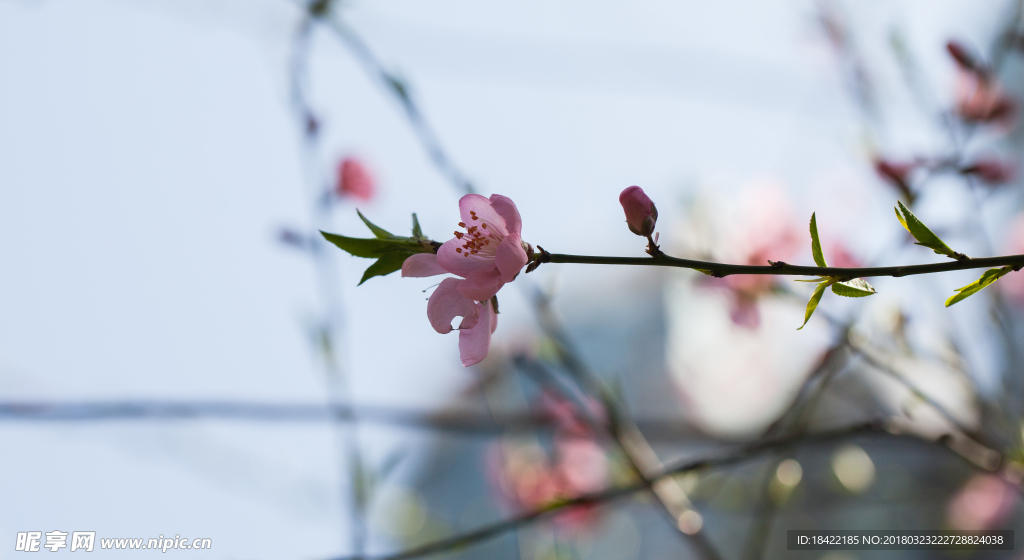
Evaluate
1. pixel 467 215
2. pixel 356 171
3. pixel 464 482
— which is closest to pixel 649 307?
pixel 464 482

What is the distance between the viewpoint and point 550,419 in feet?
4.42

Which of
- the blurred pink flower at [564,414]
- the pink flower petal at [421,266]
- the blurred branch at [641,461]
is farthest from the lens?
the blurred pink flower at [564,414]

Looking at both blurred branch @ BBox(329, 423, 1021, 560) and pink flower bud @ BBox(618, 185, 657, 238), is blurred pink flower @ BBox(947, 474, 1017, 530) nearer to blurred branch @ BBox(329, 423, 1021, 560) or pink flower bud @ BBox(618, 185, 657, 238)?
blurred branch @ BBox(329, 423, 1021, 560)

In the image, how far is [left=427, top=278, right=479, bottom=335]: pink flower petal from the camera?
1.50 feet

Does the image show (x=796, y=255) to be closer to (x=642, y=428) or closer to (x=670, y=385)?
(x=642, y=428)

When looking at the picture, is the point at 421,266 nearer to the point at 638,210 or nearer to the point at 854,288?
the point at 638,210

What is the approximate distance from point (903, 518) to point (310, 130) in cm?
253

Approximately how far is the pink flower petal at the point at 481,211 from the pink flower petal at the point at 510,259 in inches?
1.8

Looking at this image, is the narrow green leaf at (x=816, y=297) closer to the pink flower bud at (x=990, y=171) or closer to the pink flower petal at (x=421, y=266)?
the pink flower petal at (x=421, y=266)

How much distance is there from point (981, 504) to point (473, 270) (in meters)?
2.26

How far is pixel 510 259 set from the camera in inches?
16.2

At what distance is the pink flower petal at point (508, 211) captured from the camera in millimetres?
441

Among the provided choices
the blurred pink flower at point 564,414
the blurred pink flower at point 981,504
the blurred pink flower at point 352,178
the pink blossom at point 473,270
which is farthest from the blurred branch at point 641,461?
the blurred pink flower at point 981,504

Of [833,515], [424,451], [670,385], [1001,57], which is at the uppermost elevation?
[424,451]
